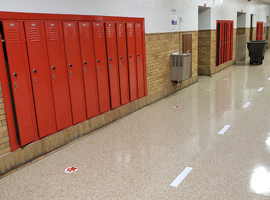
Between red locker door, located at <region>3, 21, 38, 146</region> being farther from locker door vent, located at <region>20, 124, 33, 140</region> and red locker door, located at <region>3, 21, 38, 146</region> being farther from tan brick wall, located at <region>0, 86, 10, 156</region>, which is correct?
tan brick wall, located at <region>0, 86, 10, 156</region>

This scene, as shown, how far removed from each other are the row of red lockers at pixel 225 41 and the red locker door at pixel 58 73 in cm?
695

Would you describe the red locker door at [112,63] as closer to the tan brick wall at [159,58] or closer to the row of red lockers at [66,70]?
the row of red lockers at [66,70]

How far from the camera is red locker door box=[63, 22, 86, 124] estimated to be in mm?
3750

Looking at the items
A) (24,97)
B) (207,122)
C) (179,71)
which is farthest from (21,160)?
(179,71)

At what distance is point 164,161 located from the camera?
3.24 m

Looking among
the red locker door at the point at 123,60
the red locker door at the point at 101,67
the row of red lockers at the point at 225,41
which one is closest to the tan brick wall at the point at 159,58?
the red locker door at the point at 123,60

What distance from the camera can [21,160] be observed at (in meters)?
3.29

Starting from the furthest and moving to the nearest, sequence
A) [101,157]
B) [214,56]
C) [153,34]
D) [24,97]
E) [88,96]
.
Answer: [214,56], [153,34], [88,96], [101,157], [24,97]

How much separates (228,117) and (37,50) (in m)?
3.38

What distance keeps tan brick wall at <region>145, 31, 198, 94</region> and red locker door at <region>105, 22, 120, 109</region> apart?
1118 mm

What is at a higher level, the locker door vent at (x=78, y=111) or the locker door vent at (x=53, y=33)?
the locker door vent at (x=53, y=33)

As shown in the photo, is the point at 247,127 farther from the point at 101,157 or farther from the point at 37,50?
the point at 37,50

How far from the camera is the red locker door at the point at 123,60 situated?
15.6 feet

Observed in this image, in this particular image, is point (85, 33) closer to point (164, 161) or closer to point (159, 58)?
point (164, 161)
